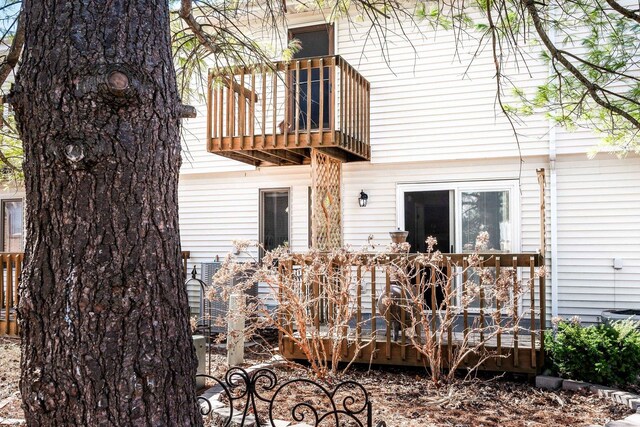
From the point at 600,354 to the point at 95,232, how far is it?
14.3 ft

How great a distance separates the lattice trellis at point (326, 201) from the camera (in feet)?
25.4

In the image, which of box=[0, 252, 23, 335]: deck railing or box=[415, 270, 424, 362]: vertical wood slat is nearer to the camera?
box=[415, 270, 424, 362]: vertical wood slat

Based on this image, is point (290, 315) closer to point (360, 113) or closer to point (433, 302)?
point (433, 302)

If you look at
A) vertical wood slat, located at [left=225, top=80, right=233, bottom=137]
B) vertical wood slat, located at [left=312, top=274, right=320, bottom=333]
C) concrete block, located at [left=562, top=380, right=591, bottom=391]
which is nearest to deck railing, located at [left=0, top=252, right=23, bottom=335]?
vertical wood slat, located at [left=225, top=80, right=233, bottom=137]

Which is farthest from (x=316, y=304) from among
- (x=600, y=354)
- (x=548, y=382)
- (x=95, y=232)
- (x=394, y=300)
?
(x=95, y=232)

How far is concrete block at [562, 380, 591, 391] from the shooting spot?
15.0ft

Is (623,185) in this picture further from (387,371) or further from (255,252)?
(255,252)

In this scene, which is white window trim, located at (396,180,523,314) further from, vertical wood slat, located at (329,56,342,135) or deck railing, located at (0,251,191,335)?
deck railing, located at (0,251,191,335)

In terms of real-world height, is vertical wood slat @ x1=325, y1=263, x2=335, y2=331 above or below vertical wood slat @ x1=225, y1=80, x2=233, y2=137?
below

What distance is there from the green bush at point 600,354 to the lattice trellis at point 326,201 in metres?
3.56

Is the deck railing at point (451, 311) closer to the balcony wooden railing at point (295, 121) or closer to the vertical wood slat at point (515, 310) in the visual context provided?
the vertical wood slat at point (515, 310)

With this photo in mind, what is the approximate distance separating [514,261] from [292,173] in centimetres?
486

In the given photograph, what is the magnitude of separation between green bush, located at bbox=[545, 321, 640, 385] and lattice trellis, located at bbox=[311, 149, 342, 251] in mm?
3564

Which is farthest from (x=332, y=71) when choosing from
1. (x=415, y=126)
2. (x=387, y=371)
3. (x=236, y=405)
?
(x=236, y=405)
